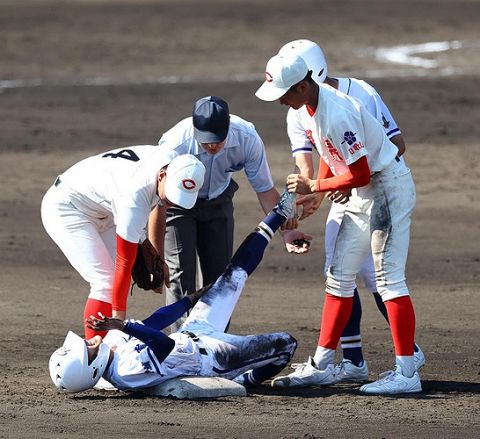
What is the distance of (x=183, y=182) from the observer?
24.6 ft

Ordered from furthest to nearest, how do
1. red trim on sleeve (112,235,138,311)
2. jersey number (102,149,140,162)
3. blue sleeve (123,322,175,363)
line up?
jersey number (102,149,140,162), red trim on sleeve (112,235,138,311), blue sleeve (123,322,175,363)

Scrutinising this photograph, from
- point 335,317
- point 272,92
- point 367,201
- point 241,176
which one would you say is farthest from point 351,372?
point 241,176

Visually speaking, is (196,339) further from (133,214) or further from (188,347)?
(133,214)

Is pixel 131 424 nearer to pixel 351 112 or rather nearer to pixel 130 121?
pixel 351 112

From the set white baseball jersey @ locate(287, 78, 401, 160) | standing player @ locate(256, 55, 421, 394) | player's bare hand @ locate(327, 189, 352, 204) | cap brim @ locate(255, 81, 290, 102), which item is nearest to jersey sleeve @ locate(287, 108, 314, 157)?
white baseball jersey @ locate(287, 78, 401, 160)

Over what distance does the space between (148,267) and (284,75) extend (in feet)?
5.14

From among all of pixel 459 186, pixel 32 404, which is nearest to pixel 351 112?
pixel 32 404

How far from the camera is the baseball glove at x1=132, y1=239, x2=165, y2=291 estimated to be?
26.8 feet

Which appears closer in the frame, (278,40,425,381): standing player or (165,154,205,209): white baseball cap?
(165,154,205,209): white baseball cap

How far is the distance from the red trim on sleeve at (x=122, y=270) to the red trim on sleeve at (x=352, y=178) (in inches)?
47.7

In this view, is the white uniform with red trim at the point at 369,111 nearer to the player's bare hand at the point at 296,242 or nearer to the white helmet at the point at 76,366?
the player's bare hand at the point at 296,242

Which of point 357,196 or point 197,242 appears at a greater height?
point 357,196

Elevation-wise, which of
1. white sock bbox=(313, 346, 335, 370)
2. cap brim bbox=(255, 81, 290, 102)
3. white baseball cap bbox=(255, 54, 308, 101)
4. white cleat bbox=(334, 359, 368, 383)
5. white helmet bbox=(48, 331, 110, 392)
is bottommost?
white cleat bbox=(334, 359, 368, 383)

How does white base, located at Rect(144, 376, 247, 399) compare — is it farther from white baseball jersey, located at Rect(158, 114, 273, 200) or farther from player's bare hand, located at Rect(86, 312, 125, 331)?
white baseball jersey, located at Rect(158, 114, 273, 200)
